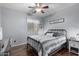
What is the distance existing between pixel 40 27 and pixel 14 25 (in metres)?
0.48

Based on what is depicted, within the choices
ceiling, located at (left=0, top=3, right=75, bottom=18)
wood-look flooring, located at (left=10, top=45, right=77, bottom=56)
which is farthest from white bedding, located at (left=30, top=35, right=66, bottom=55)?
ceiling, located at (left=0, top=3, right=75, bottom=18)

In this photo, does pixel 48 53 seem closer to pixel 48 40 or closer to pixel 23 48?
pixel 48 40

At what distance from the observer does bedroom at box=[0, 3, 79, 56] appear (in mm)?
1595

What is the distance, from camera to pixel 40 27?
1.65 metres

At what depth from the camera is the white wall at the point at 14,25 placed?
1576 millimetres

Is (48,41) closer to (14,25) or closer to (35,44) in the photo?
(35,44)

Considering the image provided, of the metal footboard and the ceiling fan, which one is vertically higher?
the ceiling fan

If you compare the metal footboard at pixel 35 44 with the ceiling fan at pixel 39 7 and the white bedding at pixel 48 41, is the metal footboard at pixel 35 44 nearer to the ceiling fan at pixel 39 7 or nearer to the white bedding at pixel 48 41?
the white bedding at pixel 48 41

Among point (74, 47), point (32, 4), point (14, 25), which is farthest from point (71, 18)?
point (14, 25)

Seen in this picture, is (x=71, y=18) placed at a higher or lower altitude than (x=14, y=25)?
higher

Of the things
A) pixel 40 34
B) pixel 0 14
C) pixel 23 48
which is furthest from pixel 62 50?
pixel 0 14

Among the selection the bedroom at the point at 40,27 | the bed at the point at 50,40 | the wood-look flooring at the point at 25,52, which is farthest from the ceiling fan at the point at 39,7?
the wood-look flooring at the point at 25,52

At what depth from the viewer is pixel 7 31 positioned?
1.59 m

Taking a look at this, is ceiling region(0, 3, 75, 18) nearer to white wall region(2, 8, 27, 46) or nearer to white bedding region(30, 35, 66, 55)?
white wall region(2, 8, 27, 46)
